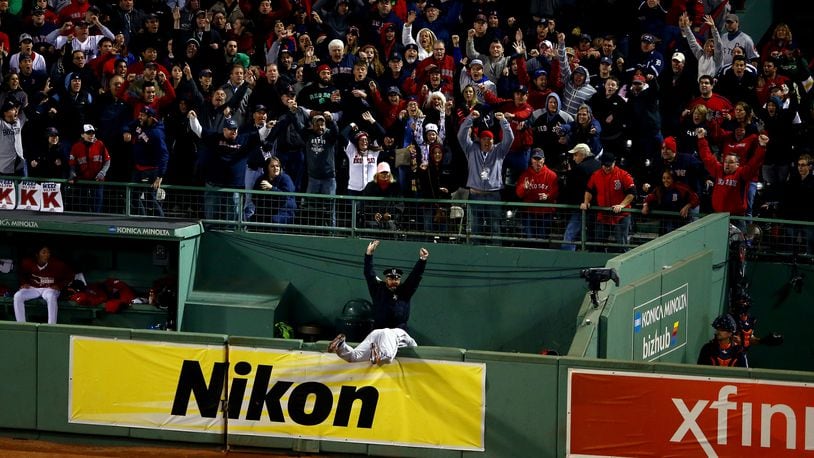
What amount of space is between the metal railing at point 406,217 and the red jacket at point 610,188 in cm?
10

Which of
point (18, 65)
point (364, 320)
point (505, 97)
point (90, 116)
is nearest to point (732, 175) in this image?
point (505, 97)

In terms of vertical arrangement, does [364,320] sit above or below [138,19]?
below

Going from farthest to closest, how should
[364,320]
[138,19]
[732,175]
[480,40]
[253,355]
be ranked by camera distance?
[138,19] → [480,40] → [364,320] → [732,175] → [253,355]

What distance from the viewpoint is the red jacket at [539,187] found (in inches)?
795

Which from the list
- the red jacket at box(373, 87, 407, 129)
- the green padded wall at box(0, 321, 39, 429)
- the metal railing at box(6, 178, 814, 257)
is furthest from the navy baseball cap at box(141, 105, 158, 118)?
the green padded wall at box(0, 321, 39, 429)

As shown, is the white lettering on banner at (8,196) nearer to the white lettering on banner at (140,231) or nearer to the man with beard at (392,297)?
the white lettering on banner at (140,231)

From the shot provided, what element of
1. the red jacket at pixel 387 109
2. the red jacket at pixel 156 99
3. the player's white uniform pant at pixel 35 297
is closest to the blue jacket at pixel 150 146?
the red jacket at pixel 156 99

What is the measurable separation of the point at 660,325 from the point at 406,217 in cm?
443

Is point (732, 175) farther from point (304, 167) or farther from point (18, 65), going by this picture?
point (18, 65)

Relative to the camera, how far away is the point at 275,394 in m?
15.9

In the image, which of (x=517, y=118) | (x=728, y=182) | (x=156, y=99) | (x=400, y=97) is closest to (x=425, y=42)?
(x=400, y=97)

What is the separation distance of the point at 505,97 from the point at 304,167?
3179 millimetres

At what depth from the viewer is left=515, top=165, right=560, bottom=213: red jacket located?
2020cm

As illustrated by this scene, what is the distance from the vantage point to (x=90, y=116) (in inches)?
868
